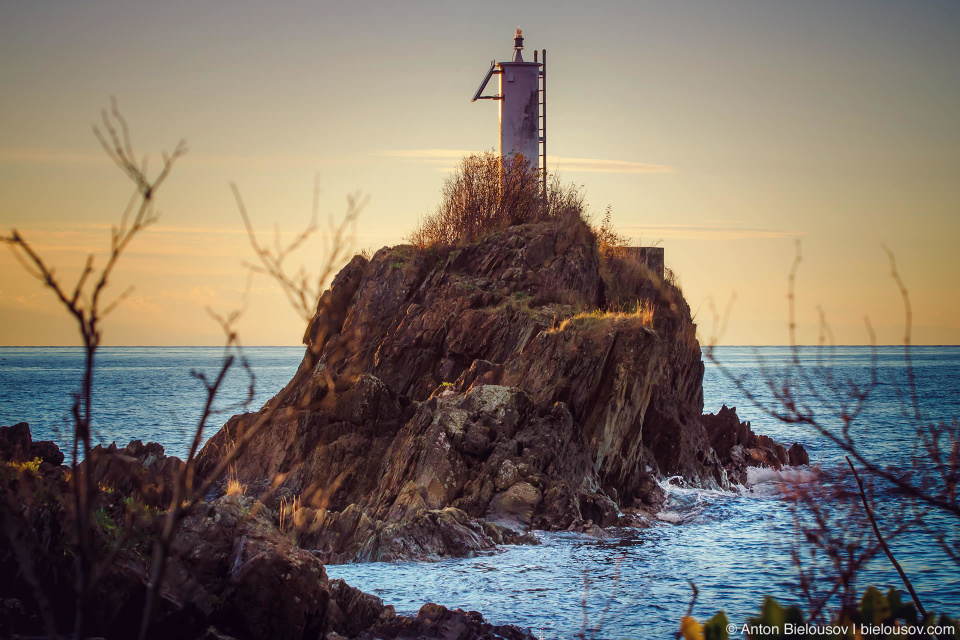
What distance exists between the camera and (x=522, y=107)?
102ft

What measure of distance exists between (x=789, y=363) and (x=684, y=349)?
949 inches

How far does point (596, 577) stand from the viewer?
13.3 meters

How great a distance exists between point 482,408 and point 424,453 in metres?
1.85

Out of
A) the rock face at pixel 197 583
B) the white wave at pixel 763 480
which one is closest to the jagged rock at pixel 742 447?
the white wave at pixel 763 480

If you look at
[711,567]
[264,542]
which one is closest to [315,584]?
[264,542]

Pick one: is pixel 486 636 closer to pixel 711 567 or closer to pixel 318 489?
pixel 711 567

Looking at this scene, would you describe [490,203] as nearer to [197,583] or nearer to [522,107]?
[522,107]

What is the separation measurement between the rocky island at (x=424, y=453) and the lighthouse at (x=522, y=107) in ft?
19.9

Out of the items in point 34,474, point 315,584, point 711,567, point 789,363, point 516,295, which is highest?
point 516,295

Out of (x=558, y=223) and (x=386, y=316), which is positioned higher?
(x=558, y=223)

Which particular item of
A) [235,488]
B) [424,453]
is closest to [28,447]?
[235,488]

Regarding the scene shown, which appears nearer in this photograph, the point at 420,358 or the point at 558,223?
the point at 420,358

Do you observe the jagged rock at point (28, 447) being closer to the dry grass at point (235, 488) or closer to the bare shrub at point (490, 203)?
the dry grass at point (235, 488)

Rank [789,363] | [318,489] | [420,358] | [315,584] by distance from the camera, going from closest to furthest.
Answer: [789,363] → [315,584] → [318,489] → [420,358]
